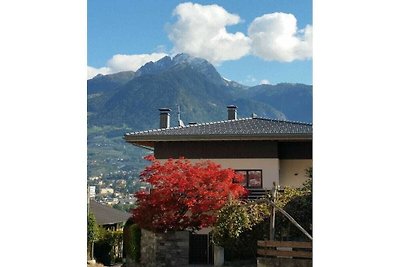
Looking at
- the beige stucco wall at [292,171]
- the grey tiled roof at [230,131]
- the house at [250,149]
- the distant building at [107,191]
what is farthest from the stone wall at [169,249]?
the beige stucco wall at [292,171]

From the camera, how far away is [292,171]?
7.68 metres

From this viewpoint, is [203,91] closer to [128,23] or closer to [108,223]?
[108,223]

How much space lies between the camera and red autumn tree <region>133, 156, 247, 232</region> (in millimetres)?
6840

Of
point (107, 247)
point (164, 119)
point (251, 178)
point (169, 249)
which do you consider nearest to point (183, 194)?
point (169, 249)

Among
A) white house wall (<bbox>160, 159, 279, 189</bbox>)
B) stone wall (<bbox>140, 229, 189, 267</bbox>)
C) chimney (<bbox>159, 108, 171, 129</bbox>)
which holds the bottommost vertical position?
stone wall (<bbox>140, 229, 189, 267</bbox>)

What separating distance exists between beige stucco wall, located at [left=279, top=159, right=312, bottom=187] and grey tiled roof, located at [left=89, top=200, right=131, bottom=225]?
9.87 feet

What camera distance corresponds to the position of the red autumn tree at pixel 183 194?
6.84m

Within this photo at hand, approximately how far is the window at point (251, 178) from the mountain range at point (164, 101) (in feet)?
4.20

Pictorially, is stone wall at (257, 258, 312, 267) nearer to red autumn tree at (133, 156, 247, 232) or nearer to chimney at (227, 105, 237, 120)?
red autumn tree at (133, 156, 247, 232)

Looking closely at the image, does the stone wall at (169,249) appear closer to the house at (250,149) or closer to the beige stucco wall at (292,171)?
the house at (250,149)

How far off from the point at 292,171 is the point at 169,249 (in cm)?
173

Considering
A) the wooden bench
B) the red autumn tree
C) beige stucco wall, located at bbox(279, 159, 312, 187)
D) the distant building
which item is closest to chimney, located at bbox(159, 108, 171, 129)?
the distant building
